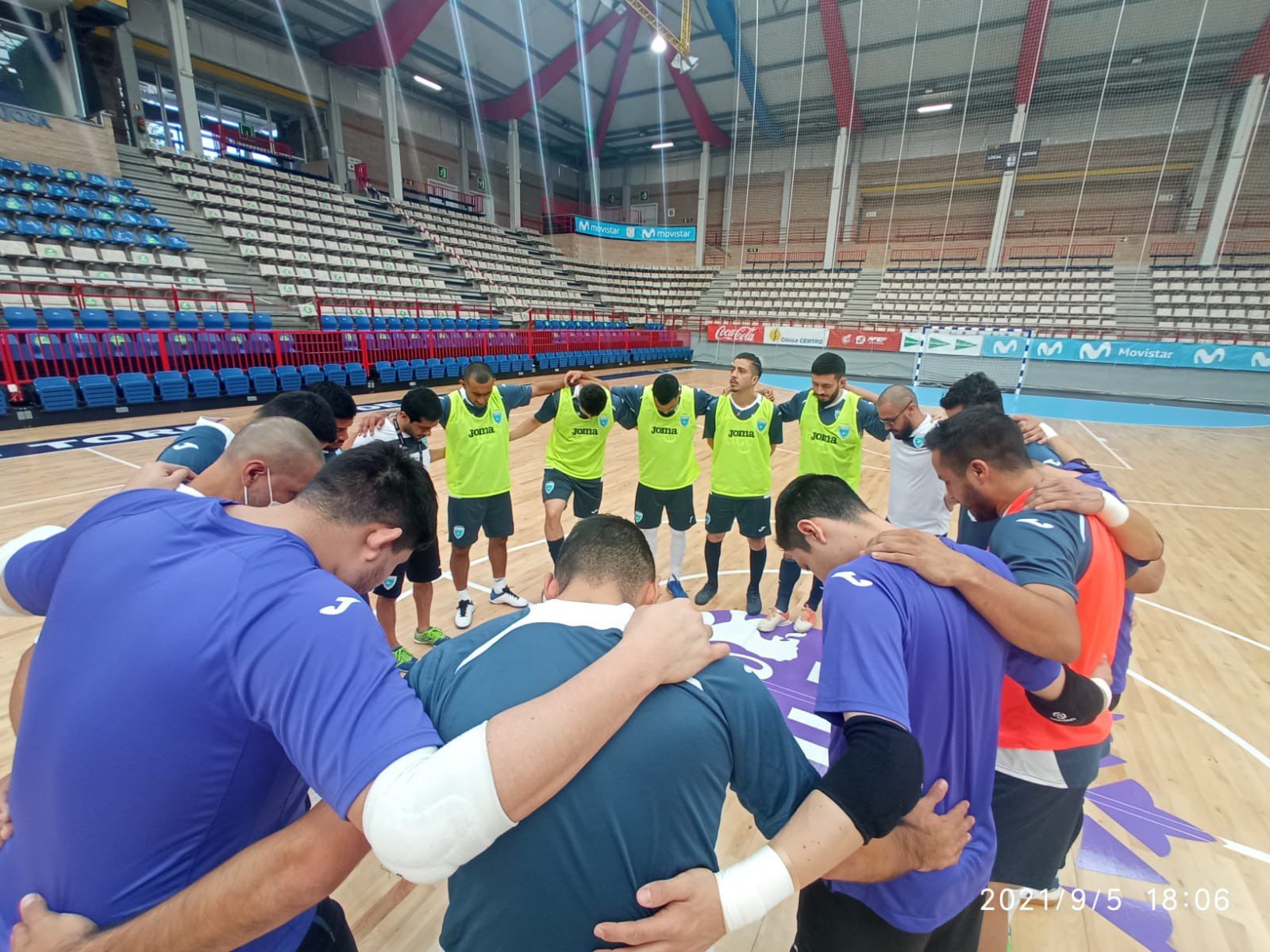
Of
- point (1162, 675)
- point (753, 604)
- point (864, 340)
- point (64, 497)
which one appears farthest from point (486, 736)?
point (864, 340)

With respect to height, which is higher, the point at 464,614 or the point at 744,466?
the point at 744,466

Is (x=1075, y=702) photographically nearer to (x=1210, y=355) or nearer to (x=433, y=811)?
(x=433, y=811)

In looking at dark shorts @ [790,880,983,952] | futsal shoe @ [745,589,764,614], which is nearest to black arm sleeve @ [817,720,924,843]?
dark shorts @ [790,880,983,952]

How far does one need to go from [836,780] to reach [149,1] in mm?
27449

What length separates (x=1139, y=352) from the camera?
1759 centimetres

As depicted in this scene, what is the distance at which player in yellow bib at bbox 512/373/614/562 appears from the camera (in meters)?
4.74

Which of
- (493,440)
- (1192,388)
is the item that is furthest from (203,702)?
(1192,388)

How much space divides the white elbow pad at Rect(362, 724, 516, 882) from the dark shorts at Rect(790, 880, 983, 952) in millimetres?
1142

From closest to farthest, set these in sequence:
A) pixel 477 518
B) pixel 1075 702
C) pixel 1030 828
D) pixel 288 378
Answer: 1. pixel 1075 702
2. pixel 1030 828
3. pixel 477 518
4. pixel 288 378

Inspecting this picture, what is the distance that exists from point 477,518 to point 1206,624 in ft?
19.5

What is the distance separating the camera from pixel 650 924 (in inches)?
38.6

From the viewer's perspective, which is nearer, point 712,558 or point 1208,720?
point 1208,720

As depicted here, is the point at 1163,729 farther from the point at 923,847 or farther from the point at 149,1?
the point at 149,1

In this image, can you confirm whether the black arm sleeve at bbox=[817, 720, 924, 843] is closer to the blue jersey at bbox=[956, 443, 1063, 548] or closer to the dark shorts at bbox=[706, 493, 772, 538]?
the blue jersey at bbox=[956, 443, 1063, 548]
